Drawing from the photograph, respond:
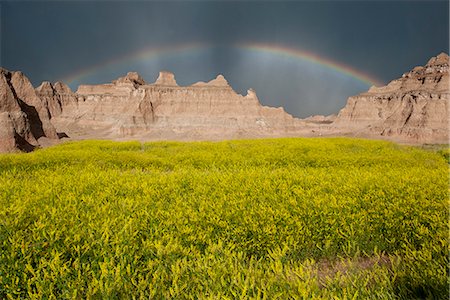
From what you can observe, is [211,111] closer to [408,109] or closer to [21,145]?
[408,109]

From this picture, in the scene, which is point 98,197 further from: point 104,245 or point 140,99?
point 140,99

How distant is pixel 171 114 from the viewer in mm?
107562

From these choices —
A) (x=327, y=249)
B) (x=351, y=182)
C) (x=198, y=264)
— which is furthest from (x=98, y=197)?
(x=351, y=182)

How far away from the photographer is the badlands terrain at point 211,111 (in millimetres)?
91562

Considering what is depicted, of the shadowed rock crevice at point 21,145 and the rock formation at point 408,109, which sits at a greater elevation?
the rock formation at point 408,109

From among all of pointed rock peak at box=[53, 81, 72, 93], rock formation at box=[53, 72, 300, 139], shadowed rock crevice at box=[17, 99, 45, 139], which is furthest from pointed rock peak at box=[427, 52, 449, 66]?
pointed rock peak at box=[53, 81, 72, 93]

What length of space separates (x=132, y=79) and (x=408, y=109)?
134m

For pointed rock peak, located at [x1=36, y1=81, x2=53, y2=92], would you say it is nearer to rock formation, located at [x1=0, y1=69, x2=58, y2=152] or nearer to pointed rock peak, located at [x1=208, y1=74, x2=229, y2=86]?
pointed rock peak, located at [x1=208, y1=74, x2=229, y2=86]

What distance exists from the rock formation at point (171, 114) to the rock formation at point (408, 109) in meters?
36.0

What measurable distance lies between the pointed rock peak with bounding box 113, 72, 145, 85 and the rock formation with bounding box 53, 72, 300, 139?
8025 millimetres

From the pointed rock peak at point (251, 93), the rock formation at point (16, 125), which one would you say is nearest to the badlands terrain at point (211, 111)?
the pointed rock peak at point (251, 93)

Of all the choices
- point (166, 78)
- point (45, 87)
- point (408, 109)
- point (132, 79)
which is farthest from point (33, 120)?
point (408, 109)

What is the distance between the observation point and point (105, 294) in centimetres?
267

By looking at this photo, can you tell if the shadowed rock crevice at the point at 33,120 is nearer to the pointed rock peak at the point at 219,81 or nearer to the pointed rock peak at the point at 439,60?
the pointed rock peak at the point at 219,81
